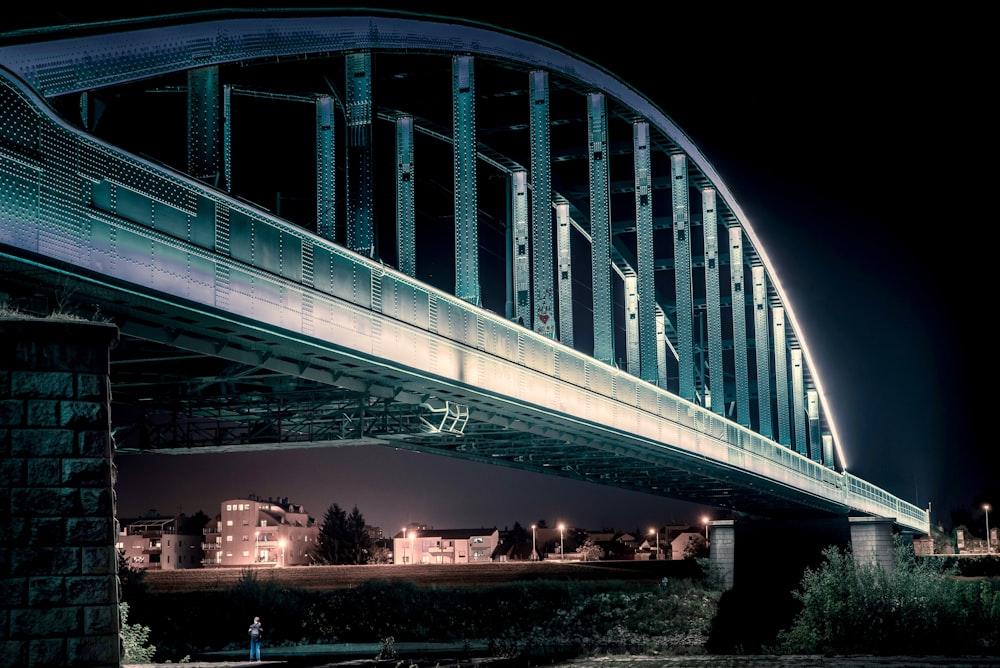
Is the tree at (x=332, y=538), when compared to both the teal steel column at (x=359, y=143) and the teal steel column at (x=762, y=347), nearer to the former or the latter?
the teal steel column at (x=762, y=347)

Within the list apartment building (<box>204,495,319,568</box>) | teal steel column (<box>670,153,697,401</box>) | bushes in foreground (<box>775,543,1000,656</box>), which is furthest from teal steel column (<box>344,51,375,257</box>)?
apartment building (<box>204,495,319,568</box>)

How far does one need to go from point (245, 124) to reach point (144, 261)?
1506 cm

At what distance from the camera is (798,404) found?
6631 cm

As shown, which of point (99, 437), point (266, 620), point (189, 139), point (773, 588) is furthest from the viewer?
point (773, 588)

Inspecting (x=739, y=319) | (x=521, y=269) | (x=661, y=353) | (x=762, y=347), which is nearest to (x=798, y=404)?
(x=762, y=347)

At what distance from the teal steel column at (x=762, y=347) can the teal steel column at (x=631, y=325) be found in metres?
9.22

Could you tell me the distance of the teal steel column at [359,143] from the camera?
70.5ft

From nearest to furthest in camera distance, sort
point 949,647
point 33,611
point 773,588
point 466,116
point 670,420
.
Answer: point 33,611 < point 466,116 < point 949,647 < point 670,420 < point 773,588

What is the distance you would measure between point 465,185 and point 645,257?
A: 13184 millimetres

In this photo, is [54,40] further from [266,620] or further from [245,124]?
[266,620]

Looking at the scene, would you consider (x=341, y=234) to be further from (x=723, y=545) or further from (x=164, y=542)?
(x=164, y=542)

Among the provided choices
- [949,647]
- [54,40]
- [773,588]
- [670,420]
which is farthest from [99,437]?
[773,588]

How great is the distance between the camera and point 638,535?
6752 inches

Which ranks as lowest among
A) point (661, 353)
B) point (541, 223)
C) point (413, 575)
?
point (413, 575)
